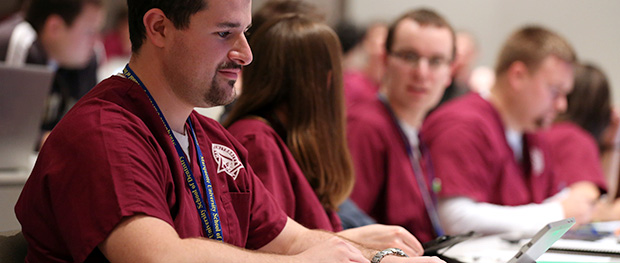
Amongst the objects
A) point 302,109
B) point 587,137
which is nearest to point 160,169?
point 302,109

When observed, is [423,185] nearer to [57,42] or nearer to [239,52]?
[239,52]

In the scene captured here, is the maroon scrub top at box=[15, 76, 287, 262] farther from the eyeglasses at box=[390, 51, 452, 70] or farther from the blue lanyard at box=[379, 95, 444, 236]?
the eyeglasses at box=[390, 51, 452, 70]

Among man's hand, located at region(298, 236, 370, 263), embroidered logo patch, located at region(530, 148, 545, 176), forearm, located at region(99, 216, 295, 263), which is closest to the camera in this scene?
forearm, located at region(99, 216, 295, 263)

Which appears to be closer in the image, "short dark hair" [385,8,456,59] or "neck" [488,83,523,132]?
"short dark hair" [385,8,456,59]

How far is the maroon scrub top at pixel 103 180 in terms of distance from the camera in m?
1.10

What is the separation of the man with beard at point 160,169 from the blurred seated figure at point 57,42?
218 cm

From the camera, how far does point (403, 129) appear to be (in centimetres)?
278

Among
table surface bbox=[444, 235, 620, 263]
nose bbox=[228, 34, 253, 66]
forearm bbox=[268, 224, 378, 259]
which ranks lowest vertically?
table surface bbox=[444, 235, 620, 263]

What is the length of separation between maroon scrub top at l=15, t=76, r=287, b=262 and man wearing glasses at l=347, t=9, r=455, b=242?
1327mm

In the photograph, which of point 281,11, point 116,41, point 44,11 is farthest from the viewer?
point 116,41

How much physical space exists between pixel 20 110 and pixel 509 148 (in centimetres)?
202

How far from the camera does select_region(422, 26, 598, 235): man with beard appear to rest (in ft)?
8.71

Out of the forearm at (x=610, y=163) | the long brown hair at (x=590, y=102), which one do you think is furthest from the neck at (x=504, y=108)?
the forearm at (x=610, y=163)

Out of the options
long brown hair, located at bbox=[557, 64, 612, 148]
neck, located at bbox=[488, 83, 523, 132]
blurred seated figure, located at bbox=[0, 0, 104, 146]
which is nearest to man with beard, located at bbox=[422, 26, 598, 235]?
neck, located at bbox=[488, 83, 523, 132]
